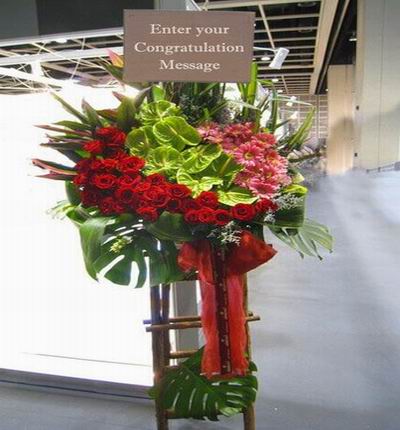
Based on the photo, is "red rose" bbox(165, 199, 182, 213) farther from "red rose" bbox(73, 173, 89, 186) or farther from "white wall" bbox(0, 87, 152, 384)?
"white wall" bbox(0, 87, 152, 384)

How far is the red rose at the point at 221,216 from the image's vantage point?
1037mm

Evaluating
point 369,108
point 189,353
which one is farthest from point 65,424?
point 369,108

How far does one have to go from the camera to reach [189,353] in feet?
4.87

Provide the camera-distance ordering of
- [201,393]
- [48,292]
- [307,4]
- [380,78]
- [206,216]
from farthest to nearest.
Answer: [307,4] < [380,78] < [48,292] < [201,393] < [206,216]

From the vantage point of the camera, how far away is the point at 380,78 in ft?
19.4

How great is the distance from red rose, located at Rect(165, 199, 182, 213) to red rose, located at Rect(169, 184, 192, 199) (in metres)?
0.01

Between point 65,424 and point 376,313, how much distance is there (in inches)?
84.3

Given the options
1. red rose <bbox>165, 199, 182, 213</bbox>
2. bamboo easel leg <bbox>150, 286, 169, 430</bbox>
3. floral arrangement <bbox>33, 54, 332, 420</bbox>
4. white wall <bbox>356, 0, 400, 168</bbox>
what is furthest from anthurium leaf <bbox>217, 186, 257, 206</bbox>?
white wall <bbox>356, 0, 400, 168</bbox>

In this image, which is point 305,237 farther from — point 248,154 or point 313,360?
point 313,360

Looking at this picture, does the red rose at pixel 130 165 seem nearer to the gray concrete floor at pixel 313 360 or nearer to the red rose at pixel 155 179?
the red rose at pixel 155 179

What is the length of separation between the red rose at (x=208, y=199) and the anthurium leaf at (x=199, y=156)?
0.08 metres

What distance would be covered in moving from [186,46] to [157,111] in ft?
0.65

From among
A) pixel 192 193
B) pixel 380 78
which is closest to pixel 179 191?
pixel 192 193

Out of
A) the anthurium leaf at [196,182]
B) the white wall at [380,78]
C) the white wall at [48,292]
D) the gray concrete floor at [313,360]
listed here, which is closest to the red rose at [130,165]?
the anthurium leaf at [196,182]
